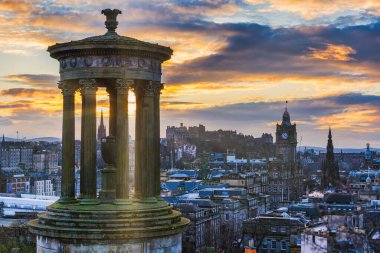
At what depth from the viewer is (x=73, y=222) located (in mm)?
17859

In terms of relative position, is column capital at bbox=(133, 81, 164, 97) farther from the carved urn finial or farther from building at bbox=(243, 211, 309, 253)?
building at bbox=(243, 211, 309, 253)

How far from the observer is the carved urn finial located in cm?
1969

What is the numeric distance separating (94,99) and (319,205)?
98982 mm

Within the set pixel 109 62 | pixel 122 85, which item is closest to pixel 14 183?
pixel 109 62

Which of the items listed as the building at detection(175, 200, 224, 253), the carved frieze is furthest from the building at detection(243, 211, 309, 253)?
the carved frieze

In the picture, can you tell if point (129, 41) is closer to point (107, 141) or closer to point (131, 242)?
point (107, 141)

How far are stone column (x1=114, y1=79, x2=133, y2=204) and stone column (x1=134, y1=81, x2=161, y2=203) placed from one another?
586 mm

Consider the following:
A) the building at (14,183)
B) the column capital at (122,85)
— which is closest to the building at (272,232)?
the column capital at (122,85)

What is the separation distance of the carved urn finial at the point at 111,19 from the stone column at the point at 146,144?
1956 millimetres

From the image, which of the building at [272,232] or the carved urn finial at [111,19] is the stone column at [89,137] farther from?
the building at [272,232]

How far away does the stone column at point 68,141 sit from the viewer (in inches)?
738

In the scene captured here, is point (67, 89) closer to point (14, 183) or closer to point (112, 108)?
point (112, 108)

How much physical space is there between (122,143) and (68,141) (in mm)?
1573

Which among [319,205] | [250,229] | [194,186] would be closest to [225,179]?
[194,186]
